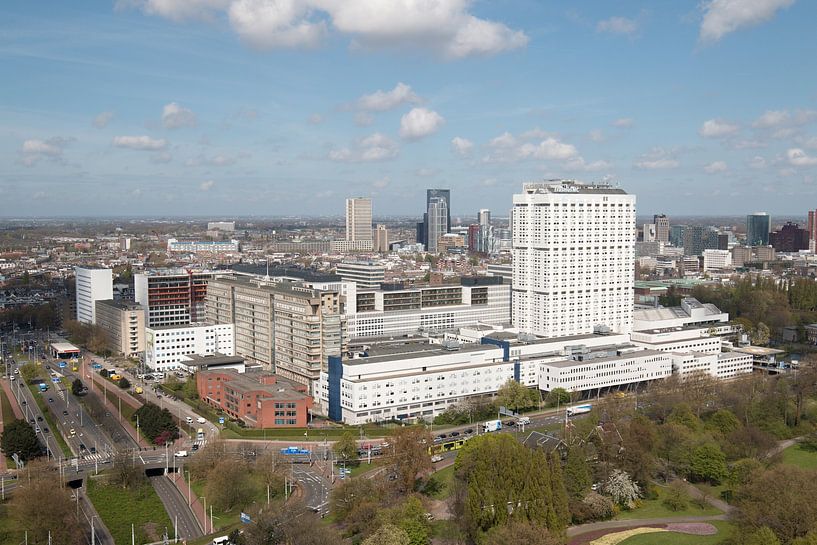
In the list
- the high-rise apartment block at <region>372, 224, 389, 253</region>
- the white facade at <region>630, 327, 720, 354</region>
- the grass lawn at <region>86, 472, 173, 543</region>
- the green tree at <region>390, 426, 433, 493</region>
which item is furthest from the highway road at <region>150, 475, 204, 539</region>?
the high-rise apartment block at <region>372, 224, 389, 253</region>

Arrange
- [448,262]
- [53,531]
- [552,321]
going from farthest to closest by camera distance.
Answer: [448,262] < [552,321] < [53,531]

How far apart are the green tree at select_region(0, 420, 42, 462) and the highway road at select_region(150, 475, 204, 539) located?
633cm

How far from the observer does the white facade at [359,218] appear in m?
180

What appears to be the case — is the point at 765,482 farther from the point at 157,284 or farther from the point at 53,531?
the point at 157,284

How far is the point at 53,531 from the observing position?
93.3 ft

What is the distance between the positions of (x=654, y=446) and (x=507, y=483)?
36.4 ft

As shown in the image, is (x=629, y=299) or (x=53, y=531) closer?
(x=53, y=531)

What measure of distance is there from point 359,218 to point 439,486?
148 meters

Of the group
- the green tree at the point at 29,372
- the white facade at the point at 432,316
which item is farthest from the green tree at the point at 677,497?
the green tree at the point at 29,372

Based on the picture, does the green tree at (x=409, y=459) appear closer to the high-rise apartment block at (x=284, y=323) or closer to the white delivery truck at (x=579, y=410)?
the white delivery truck at (x=579, y=410)

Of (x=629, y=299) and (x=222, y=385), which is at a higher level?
Answer: (x=629, y=299)

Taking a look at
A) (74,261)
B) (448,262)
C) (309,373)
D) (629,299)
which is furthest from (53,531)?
(74,261)

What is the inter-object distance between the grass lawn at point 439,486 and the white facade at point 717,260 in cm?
10715

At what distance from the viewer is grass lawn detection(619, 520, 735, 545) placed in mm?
29484
